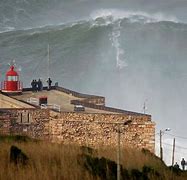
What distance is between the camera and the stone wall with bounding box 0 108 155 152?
16.5 metres

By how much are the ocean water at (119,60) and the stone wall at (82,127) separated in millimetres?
19538

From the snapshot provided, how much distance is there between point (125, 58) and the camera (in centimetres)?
6906

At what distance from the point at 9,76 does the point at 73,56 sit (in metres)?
51.1

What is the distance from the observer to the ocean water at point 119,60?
4906cm

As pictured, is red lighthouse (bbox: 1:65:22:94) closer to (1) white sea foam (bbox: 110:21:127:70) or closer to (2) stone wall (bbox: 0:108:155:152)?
(2) stone wall (bbox: 0:108:155:152)

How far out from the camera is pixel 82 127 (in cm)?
1661

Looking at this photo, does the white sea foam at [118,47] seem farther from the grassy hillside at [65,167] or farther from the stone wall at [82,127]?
the grassy hillside at [65,167]

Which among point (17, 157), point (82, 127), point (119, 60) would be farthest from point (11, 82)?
point (119, 60)

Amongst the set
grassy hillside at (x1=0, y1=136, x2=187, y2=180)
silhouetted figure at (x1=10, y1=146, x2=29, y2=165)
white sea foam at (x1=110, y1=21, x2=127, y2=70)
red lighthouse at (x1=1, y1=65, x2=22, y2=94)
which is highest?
white sea foam at (x1=110, y1=21, x2=127, y2=70)

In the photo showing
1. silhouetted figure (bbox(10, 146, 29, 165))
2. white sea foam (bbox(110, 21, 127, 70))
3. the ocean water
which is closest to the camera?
silhouetted figure (bbox(10, 146, 29, 165))

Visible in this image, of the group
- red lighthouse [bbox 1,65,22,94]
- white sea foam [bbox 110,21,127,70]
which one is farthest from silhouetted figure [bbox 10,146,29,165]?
white sea foam [bbox 110,21,127,70]

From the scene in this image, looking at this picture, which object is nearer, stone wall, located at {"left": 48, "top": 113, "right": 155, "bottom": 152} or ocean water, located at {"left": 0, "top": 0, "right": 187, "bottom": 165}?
stone wall, located at {"left": 48, "top": 113, "right": 155, "bottom": 152}

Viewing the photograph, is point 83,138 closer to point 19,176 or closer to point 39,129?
point 39,129

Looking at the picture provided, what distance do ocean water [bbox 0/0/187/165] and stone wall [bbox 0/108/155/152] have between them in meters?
19.5
